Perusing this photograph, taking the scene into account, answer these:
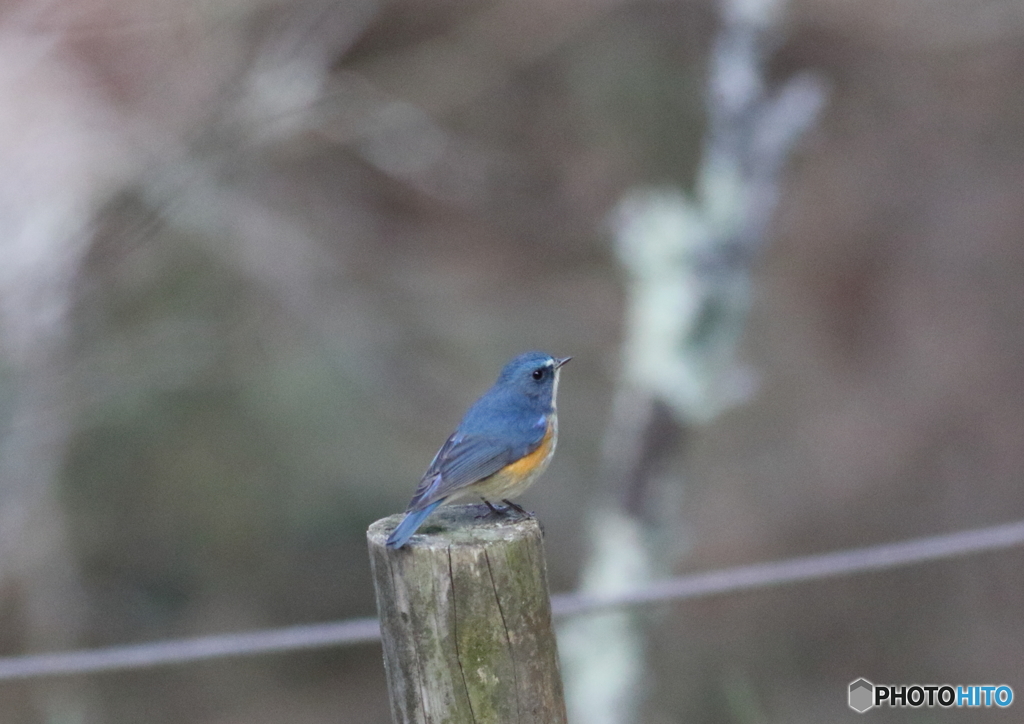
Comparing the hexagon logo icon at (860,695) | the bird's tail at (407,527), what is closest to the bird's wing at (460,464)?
the bird's tail at (407,527)

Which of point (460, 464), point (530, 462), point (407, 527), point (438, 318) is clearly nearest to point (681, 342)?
point (530, 462)

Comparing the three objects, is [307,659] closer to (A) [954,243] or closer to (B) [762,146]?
(B) [762,146]

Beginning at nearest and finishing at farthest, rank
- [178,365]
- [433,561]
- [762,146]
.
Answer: [433,561] → [762,146] → [178,365]

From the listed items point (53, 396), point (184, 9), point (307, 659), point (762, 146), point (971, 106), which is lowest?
point (307, 659)

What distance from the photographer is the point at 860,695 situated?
5469 millimetres

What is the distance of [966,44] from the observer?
23.4ft

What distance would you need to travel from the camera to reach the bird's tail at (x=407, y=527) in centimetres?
231

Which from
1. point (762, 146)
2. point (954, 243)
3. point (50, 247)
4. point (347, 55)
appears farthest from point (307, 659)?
point (954, 243)

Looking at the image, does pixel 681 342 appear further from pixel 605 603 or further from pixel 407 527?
pixel 407 527

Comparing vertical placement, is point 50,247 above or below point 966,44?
below

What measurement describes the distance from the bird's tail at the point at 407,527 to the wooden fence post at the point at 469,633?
0.02 metres

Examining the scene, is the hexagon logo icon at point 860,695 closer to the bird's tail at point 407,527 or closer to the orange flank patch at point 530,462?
the orange flank patch at point 530,462

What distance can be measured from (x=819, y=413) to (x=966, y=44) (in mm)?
2459

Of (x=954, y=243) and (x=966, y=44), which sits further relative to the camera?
(x=954, y=243)
